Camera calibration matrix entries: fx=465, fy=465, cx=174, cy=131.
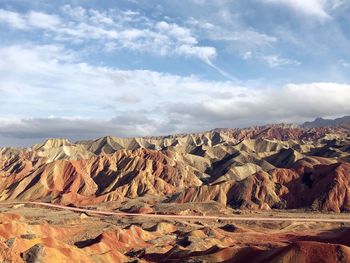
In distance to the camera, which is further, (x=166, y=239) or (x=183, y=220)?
(x=183, y=220)

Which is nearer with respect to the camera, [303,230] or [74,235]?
[74,235]

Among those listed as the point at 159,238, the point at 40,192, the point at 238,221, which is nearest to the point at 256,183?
the point at 238,221

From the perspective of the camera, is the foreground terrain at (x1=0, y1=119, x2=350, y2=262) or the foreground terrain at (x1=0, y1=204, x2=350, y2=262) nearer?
the foreground terrain at (x1=0, y1=204, x2=350, y2=262)

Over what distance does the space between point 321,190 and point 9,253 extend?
124 m

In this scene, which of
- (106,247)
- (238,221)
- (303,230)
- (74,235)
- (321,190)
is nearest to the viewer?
(106,247)

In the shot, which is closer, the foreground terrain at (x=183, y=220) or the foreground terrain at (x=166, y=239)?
the foreground terrain at (x=166, y=239)

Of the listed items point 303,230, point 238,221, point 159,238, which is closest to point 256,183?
point 238,221

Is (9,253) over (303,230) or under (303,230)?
over

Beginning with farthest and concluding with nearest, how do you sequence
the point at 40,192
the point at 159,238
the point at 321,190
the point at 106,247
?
the point at 40,192 → the point at 321,190 → the point at 159,238 → the point at 106,247

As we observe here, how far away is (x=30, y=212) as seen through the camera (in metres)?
148

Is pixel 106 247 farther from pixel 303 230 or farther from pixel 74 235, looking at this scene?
pixel 303 230

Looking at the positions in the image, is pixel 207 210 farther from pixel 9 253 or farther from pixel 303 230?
pixel 9 253

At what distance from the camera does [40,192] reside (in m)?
189

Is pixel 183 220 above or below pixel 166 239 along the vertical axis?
below
